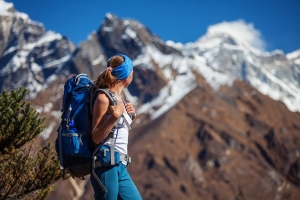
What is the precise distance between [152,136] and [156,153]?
9.88 meters

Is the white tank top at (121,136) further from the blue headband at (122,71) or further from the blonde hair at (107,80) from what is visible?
the blue headband at (122,71)

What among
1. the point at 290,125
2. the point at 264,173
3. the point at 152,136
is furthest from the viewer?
the point at 290,125

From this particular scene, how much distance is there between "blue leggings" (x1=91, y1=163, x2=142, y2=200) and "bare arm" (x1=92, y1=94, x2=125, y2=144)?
1.19 feet

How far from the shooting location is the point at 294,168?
151 meters

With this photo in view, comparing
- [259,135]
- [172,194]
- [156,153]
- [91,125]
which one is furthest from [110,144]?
[259,135]

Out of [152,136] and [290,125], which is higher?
[152,136]

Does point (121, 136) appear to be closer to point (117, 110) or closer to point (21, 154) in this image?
point (117, 110)

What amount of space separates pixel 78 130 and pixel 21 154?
453cm

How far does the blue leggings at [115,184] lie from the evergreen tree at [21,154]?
3.83m

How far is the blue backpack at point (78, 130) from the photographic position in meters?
5.21

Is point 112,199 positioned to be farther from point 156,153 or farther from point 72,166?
point 156,153

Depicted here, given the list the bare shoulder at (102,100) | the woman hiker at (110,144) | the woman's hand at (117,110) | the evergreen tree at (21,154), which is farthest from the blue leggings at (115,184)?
the evergreen tree at (21,154)

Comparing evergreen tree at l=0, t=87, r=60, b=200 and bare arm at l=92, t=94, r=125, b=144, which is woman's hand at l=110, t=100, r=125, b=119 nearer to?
bare arm at l=92, t=94, r=125, b=144

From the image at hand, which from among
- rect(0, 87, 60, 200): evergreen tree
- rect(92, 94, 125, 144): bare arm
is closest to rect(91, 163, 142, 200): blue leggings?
rect(92, 94, 125, 144): bare arm
